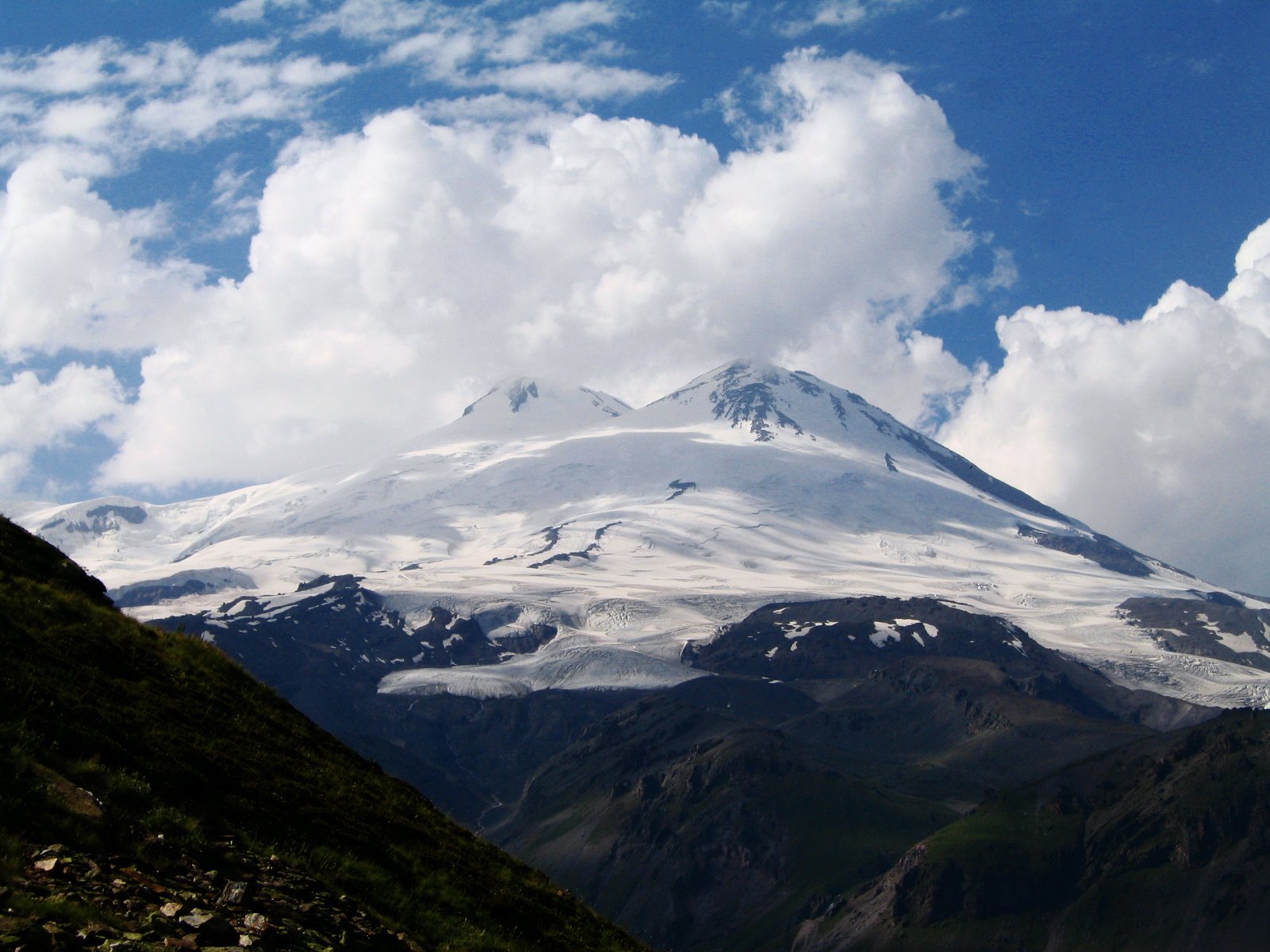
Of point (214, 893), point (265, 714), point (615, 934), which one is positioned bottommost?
point (615, 934)

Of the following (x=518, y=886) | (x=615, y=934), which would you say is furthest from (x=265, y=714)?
(x=615, y=934)

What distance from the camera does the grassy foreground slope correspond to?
70.6 feet

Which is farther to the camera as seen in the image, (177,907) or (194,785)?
(194,785)

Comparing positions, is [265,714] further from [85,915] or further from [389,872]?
[85,915]

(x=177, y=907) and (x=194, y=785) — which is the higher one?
(x=194, y=785)

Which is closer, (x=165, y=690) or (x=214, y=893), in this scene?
(x=214, y=893)

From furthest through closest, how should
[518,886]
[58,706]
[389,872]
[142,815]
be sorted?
[518,886]
[389,872]
[58,706]
[142,815]

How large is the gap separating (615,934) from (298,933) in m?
14.5

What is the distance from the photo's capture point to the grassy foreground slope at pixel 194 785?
21531 mm

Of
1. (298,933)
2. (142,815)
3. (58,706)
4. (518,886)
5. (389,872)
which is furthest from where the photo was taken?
(518,886)

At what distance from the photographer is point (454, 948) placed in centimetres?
2494

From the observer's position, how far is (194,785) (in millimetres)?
25344

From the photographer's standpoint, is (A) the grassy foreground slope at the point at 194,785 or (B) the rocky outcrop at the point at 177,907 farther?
(A) the grassy foreground slope at the point at 194,785

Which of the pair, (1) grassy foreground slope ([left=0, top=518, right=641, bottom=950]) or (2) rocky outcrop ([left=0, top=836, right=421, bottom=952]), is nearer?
(2) rocky outcrop ([left=0, top=836, right=421, bottom=952])
